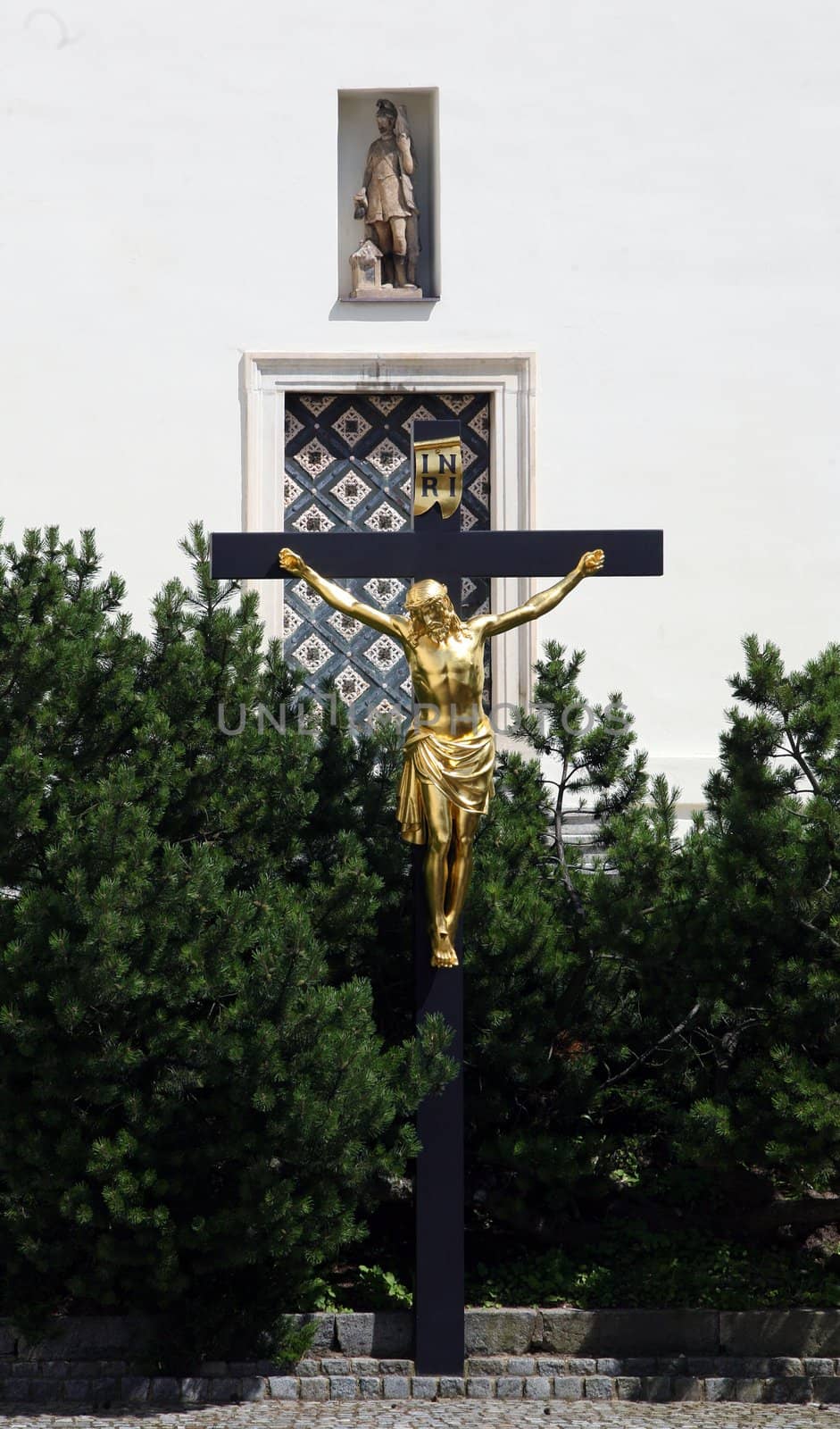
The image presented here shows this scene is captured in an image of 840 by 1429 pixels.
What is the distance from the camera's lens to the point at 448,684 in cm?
734

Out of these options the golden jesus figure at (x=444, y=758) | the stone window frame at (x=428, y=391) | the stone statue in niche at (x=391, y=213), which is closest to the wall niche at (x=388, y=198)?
the stone statue in niche at (x=391, y=213)

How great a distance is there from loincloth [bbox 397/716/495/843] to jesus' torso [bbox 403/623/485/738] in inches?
1.7

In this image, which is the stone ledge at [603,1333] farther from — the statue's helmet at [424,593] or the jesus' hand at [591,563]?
the jesus' hand at [591,563]

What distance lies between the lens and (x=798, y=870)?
7508 millimetres

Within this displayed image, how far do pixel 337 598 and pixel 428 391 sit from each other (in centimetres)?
519

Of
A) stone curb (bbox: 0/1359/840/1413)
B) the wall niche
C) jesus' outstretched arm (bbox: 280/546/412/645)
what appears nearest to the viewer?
stone curb (bbox: 0/1359/840/1413)

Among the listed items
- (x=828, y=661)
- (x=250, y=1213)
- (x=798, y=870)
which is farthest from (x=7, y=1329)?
(x=828, y=661)

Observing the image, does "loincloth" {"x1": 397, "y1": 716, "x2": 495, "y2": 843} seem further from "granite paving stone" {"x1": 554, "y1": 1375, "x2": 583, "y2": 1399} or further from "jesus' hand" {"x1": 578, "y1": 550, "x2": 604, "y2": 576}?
"granite paving stone" {"x1": 554, "y1": 1375, "x2": 583, "y2": 1399}

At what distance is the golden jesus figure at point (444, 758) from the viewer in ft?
23.9

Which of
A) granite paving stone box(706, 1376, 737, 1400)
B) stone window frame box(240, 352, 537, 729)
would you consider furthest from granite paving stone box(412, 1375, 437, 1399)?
stone window frame box(240, 352, 537, 729)

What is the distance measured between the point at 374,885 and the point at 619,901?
97cm

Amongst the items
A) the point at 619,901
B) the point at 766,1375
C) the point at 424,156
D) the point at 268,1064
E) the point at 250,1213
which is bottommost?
the point at 766,1375

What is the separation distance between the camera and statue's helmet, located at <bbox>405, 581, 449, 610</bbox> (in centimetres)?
734

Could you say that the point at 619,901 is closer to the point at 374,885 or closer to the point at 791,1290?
the point at 374,885
